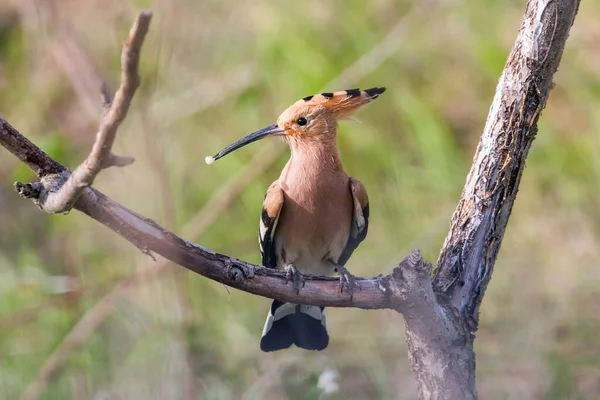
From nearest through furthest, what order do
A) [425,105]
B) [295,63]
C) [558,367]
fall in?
[558,367]
[295,63]
[425,105]

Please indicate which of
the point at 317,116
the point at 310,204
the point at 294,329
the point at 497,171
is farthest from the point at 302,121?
the point at 497,171

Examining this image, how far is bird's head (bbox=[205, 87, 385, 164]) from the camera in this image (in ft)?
8.80

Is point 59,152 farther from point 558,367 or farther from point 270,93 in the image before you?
point 558,367

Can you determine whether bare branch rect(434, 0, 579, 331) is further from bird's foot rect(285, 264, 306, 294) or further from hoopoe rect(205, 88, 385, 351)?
hoopoe rect(205, 88, 385, 351)

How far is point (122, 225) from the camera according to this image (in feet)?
5.19

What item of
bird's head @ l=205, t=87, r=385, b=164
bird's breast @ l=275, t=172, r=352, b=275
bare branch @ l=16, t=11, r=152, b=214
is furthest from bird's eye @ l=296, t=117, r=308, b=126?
bare branch @ l=16, t=11, r=152, b=214

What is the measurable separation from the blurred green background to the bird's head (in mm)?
602

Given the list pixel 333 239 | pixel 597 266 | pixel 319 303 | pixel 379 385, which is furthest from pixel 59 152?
pixel 597 266

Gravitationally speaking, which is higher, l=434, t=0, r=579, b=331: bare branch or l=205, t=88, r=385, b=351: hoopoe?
l=205, t=88, r=385, b=351: hoopoe

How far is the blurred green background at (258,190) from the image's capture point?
3.47 meters

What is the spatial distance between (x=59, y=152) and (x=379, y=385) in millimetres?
1631

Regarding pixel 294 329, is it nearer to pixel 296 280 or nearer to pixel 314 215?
pixel 314 215

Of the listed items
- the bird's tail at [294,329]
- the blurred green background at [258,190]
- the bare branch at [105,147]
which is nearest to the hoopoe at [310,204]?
the bird's tail at [294,329]

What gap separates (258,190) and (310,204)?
1607 mm
